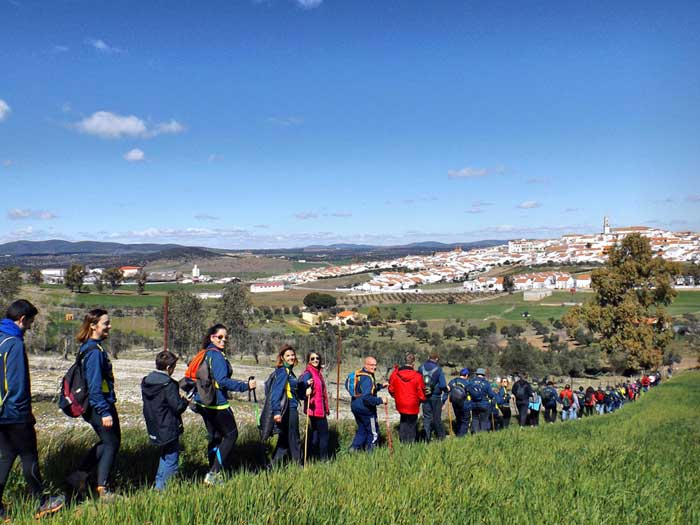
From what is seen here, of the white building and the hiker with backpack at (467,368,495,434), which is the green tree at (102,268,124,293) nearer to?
the white building

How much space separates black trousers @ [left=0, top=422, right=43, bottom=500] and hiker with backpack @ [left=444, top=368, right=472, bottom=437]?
748 centimetres

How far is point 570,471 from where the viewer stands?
4836mm

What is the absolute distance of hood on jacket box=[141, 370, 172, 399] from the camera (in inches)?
204

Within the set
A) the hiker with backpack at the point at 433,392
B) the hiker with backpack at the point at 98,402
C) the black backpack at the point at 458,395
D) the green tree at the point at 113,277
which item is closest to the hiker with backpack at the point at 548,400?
the black backpack at the point at 458,395

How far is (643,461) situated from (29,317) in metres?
5.84

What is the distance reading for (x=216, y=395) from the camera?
18.3 feet

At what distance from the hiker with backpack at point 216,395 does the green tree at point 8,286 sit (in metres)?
22.6

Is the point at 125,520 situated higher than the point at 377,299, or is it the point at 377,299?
the point at 125,520

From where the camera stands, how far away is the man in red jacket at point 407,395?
8.45 meters

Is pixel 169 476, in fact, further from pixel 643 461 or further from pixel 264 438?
pixel 643 461

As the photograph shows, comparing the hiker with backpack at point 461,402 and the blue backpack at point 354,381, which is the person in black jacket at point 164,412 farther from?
the hiker with backpack at point 461,402

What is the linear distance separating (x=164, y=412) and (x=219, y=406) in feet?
1.93

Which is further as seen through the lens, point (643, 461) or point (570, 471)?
point (643, 461)

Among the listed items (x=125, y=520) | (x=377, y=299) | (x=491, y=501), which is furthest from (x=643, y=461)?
(x=377, y=299)
